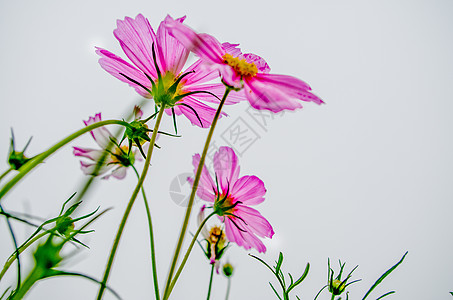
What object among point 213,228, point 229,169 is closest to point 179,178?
point 229,169

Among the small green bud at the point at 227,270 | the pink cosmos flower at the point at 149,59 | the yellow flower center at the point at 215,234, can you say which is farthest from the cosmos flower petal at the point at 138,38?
the small green bud at the point at 227,270

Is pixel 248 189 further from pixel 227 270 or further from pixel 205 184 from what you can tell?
pixel 227 270

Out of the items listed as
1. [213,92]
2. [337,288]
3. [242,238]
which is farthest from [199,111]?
[337,288]

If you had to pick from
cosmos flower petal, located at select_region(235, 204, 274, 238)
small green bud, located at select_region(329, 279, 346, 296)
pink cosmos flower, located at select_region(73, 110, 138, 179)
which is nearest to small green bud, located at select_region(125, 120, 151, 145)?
pink cosmos flower, located at select_region(73, 110, 138, 179)

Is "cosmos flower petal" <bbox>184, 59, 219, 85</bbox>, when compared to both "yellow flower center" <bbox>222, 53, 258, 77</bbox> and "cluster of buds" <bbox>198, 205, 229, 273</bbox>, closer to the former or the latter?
"yellow flower center" <bbox>222, 53, 258, 77</bbox>

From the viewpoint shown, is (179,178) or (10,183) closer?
(10,183)

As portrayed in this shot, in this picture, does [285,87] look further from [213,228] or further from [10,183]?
[213,228]
